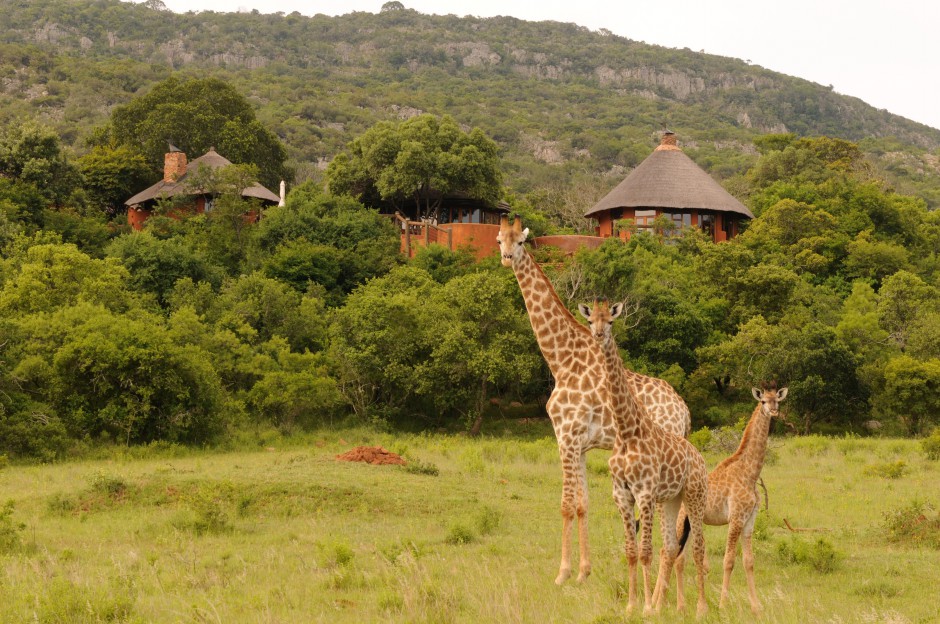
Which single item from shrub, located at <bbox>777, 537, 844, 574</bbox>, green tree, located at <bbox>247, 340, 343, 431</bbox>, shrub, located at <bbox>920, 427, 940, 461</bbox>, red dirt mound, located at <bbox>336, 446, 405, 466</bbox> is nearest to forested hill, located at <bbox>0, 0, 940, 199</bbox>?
green tree, located at <bbox>247, 340, 343, 431</bbox>

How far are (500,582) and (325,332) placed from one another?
2103cm

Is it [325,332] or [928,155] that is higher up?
[928,155]

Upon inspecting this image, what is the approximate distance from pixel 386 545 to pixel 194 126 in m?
36.5

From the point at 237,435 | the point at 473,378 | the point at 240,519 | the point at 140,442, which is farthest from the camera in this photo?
the point at 473,378

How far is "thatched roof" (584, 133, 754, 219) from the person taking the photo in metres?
39.1

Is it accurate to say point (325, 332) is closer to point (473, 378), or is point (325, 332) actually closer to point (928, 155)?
point (473, 378)

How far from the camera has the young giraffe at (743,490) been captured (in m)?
8.66

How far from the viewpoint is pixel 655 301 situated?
2986 cm

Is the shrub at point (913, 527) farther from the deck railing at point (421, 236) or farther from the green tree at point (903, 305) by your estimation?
the deck railing at point (421, 236)

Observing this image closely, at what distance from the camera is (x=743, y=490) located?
28.8 ft

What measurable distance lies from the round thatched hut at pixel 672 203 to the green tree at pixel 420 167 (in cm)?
499

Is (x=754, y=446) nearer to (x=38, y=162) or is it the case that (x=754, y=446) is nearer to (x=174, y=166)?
(x=38, y=162)

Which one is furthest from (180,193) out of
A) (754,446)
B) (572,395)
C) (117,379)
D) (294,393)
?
(754,446)

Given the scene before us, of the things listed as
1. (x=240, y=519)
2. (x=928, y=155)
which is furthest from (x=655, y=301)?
(x=928, y=155)
